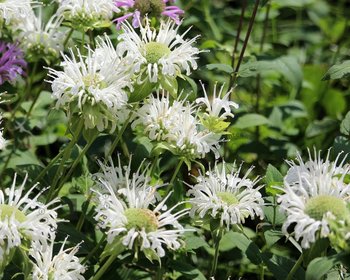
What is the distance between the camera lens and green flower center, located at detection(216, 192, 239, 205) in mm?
1743

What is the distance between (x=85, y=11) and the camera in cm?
204

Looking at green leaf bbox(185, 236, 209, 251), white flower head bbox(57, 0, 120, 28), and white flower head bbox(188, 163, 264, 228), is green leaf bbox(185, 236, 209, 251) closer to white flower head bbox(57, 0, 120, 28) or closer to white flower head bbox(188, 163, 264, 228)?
white flower head bbox(188, 163, 264, 228)

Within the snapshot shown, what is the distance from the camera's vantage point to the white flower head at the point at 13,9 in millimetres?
2033

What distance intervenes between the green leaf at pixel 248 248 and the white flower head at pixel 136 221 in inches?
9.7

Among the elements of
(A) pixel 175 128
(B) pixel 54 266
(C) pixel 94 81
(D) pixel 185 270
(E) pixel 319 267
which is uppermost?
(C) pixel 94 81

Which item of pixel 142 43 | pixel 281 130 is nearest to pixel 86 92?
pixel 142 43

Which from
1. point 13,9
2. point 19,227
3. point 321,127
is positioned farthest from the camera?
point 321,127

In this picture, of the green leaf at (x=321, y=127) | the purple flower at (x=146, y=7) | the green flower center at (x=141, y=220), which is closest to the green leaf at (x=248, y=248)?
the green flower center at (x=141, y=220)

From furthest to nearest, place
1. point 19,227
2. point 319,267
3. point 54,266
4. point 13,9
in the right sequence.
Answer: point 13,9, point 54,266, point 19,227, point 319,267

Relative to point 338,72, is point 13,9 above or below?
above

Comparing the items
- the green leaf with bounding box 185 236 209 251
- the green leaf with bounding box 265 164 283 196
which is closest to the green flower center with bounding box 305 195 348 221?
the green leaf with bounding box 265 164 283 196

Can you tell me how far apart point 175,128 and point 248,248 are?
32cm

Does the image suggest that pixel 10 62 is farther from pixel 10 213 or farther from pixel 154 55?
pixel 10 213

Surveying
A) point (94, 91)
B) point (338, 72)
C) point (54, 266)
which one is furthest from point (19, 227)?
point (338, 72)
